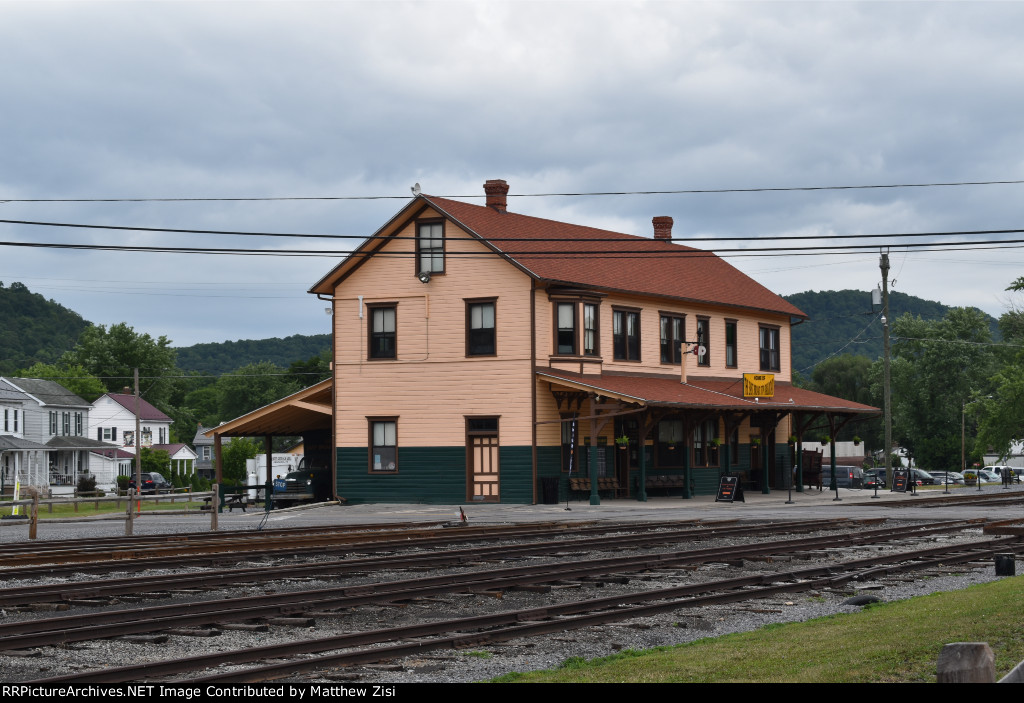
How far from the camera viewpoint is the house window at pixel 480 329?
4006 cm

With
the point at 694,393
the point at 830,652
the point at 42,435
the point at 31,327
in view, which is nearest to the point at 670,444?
the point at 694,393

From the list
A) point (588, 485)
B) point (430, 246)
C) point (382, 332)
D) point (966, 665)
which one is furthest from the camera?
point (382, 332)

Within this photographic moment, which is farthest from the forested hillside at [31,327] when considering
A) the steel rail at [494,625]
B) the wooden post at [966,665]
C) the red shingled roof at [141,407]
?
the wooden post at [966,665]

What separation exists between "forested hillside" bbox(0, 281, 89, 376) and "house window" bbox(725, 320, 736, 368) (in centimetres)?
11344

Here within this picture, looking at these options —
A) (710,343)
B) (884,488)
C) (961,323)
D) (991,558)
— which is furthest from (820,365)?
(991,558)

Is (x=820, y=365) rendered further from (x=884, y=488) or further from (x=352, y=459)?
(x=352, y=459)

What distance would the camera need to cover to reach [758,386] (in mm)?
45375

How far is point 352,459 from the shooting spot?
41812 millimetres

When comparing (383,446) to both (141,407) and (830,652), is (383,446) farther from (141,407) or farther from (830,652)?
(141,407)

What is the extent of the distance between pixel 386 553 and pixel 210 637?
9.66 meters

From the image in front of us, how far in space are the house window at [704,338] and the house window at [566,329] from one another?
7891 millimetres

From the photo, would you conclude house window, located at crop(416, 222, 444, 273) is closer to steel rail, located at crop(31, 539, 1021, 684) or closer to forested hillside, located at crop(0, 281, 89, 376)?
steel rail, located at crop(31, 539, 1021, 684)

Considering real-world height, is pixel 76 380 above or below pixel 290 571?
above

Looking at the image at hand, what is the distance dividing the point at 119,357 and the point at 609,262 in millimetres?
91913
